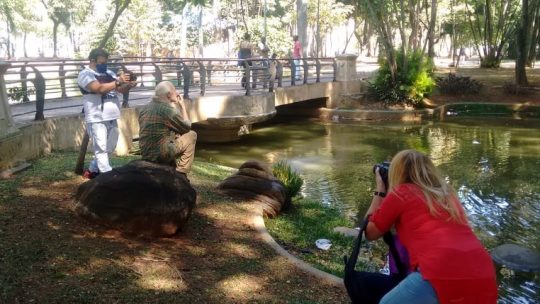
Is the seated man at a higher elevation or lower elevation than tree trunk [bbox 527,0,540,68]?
lower

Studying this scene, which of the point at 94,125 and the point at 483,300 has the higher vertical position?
the point at 94,125

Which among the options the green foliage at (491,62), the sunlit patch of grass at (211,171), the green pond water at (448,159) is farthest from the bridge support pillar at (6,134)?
the green foliage at (491,62)

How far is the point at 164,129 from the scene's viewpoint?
6.19 m

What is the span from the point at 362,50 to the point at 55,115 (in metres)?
50.4

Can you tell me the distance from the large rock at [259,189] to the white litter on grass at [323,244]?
36.3 inches

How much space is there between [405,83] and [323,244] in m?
16.4

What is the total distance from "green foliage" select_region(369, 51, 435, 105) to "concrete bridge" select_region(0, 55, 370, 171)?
1409 millimetres

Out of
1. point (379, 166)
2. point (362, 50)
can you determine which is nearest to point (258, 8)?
point (362, 50)

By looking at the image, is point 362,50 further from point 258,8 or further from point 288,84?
point 288,84

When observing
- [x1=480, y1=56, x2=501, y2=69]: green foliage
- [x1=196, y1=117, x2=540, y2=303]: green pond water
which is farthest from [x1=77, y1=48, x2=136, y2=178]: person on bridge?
[x1=480, y1=56, x2=501, y2=69]: green foliage

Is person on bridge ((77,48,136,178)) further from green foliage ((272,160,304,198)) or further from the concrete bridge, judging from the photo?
green foliage ((272,160,304,198))

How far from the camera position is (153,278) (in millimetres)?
4418

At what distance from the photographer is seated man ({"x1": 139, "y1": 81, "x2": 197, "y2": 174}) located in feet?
20.1

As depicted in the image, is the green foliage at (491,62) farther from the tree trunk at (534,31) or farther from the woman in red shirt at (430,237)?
the woman in red shirt at (430,237)
